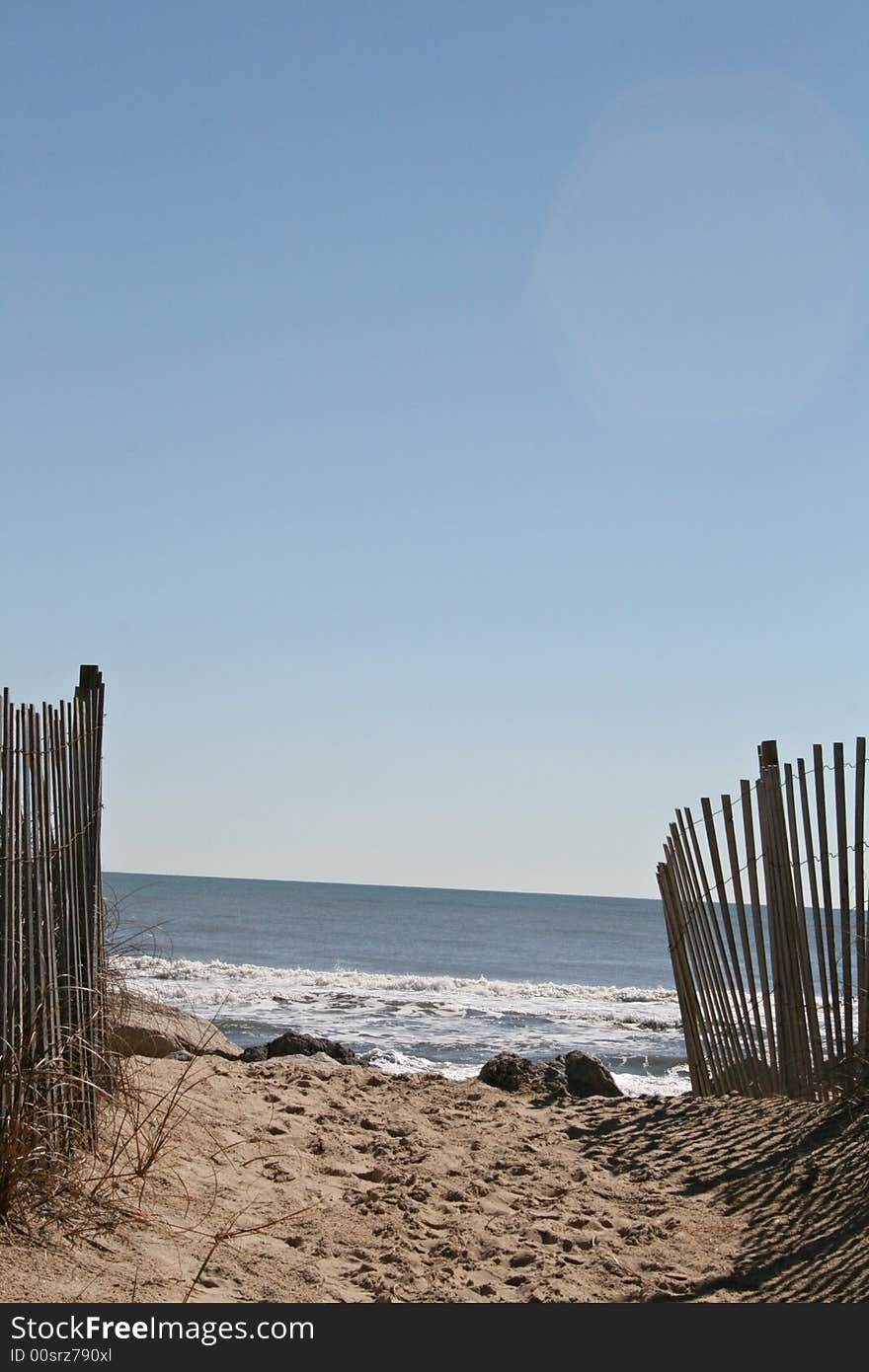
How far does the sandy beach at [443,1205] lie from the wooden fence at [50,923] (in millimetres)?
301

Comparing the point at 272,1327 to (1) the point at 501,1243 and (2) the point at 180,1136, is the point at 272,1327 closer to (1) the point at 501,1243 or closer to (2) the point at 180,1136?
(1) the point at 501,1243

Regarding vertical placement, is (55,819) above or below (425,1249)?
above

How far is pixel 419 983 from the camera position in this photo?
24.2 m

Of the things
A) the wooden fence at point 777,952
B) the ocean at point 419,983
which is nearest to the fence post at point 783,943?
the wooden fence at point 777,952

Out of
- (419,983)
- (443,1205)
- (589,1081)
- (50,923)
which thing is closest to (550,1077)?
(589,1081)

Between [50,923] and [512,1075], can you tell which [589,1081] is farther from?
[50,923]

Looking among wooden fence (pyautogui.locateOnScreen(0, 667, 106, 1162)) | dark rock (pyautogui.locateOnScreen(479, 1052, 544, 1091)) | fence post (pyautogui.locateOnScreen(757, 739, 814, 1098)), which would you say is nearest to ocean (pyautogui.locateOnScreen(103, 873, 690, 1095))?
wooden fence (pyautogui.locateOnScreen(0, 667, 106, 1162))

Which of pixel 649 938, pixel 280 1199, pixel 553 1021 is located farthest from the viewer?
pixel 649 938

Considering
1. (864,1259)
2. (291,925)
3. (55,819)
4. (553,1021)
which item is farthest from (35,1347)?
(291,925)

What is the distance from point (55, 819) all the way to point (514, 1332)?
240 centimetres

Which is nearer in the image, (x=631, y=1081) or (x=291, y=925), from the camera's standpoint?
(x=631, y=1081)

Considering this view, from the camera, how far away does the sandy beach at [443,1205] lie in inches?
148

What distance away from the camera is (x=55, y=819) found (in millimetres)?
4391

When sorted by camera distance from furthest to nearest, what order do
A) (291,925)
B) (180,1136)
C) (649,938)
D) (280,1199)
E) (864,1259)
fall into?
(649,938) < (291,925) < (180,1136) < (280,1199) < (864,1259)
